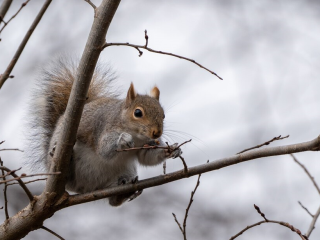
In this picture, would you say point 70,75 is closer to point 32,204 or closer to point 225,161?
point 32,204

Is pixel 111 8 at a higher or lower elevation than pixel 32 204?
higher

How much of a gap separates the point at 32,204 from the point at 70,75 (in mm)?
1399

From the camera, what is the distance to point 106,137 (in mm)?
2865

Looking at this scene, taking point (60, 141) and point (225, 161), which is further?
point (60, 141)

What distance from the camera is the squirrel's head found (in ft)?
9.02

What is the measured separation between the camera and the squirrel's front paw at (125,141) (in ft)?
8.96

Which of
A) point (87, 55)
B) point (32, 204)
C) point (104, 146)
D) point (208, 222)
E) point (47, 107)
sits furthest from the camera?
point (208, 222)

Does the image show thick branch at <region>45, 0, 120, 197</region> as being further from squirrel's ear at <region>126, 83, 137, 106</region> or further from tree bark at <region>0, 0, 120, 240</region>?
squirrel's ear at <region>126, 83, 137, 106</region>

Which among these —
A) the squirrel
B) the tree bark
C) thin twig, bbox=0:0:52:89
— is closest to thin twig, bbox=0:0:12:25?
thin twig, bbox=0:0:52:89

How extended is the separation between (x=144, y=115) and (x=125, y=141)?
0.19 meters

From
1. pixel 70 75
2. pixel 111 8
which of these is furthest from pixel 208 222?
pixel 111 8

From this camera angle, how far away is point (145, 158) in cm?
295

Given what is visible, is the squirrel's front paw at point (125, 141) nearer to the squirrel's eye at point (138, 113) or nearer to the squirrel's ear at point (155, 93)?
the squirrel's eye at point (138, 113)

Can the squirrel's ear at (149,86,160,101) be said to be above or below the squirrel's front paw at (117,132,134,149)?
above
